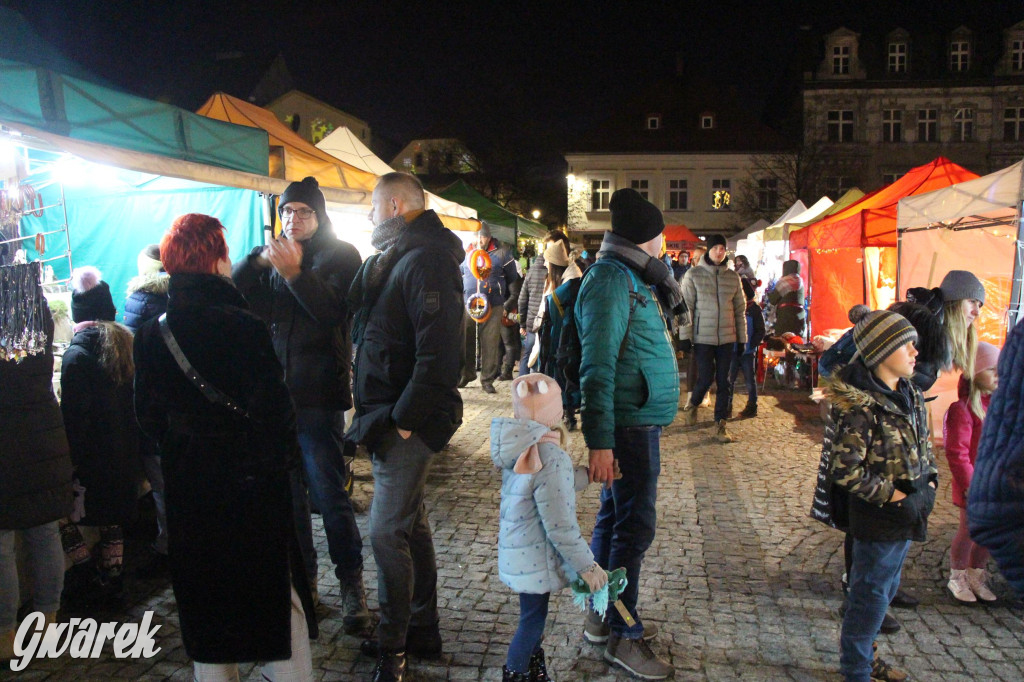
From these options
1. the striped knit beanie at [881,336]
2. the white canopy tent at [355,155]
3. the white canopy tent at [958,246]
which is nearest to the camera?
the striped knit beanie at [881,336]

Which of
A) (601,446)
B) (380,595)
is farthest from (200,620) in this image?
(601,446)

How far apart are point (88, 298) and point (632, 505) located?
305cm

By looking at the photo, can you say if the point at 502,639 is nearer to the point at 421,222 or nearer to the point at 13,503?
the point at 421,222

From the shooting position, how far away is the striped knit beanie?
9.32 feet

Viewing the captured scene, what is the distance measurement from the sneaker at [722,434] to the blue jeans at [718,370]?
0.15ft

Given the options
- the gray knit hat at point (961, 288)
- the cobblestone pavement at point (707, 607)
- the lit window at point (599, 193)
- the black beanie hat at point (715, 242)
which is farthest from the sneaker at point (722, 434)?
the lit window at point (599, 193)

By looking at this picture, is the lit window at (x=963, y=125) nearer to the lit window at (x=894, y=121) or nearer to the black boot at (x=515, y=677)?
the lit window at (x=894, y=121)

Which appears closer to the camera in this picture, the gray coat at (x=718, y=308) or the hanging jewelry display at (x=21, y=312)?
the hanging jewelry display at (x=21, y=312)

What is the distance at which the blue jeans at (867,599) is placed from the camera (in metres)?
2.86

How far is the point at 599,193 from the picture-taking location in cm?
4491

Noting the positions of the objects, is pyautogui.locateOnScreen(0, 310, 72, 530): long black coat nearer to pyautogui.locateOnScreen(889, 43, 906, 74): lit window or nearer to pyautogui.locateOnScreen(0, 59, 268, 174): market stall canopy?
pyautogui.locateOnScreen(0, 59, 268, 174): market stall canopy

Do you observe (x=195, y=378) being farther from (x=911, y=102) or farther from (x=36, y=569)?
(x=911, y=102)

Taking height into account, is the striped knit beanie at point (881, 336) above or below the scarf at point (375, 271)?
below

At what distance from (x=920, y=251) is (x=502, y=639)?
6.97 m
